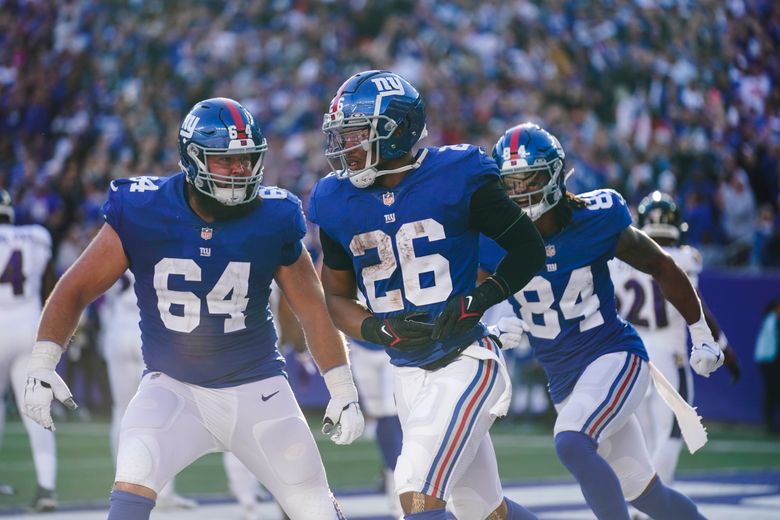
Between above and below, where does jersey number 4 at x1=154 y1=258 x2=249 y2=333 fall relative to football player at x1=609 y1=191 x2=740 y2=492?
above

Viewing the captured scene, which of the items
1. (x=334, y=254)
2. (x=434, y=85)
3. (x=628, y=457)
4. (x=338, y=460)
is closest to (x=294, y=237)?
(x=334, y=254)

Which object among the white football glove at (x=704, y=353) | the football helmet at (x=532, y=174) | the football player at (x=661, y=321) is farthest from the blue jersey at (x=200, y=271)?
the football player at (x=661, y=321)

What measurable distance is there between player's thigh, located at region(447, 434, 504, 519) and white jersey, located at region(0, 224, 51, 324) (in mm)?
4267

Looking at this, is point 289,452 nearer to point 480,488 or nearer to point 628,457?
point 480,488

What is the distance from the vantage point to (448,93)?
607 inches

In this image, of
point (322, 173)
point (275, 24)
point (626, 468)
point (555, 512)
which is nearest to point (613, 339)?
point (626, 468)

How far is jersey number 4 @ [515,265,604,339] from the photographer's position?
17.0 feet

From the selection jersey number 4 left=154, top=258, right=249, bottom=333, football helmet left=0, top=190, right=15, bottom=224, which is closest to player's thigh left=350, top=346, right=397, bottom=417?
football helmet left=0, top=190, right=15, bottom=224

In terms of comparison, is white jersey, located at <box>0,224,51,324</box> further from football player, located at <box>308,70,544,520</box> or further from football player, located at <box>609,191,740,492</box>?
football player, located at <box>308,70,544,520</box>

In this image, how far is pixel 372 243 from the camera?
13.9 feet

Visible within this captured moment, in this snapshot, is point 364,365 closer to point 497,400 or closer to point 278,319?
point 278,319

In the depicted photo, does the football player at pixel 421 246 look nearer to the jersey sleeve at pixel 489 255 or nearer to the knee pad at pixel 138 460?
the jersey sleeve at pixel 489 255

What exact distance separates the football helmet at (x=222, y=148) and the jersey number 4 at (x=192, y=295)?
0.24 m

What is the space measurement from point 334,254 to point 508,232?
1.98 feet
